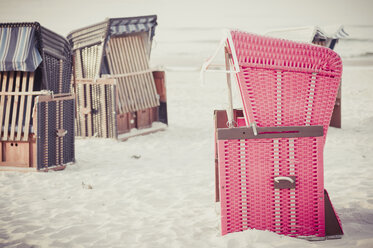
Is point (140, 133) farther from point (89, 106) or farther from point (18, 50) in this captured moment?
point (18, 50)

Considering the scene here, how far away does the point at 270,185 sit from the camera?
342 cm

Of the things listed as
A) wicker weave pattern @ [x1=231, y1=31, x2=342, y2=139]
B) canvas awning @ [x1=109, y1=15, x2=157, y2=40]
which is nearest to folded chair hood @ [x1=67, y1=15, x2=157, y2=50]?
canvas awning @ [x1=109, y1=15, x2=157, y2=40]

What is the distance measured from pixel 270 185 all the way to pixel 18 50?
4.66 meters

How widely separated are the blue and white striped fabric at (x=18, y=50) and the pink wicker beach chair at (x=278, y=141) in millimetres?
3982

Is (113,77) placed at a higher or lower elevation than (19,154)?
higher

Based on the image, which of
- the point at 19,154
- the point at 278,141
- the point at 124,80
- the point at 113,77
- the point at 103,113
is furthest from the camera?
the point at 124,80

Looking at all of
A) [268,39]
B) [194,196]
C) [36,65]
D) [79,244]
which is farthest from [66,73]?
[268,39]

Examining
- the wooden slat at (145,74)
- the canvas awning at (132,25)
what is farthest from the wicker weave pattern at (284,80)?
the wooden slat at (145,74)

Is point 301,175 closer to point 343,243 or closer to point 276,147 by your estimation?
point 276,147

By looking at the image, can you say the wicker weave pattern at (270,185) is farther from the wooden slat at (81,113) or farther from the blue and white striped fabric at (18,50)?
the wooden slat at (81,113)

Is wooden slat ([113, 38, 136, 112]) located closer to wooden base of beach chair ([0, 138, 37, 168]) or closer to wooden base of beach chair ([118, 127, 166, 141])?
wooden base of beach chair ([118, 127, 166, 141])

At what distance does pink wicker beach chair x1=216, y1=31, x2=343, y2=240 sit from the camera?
3.37m

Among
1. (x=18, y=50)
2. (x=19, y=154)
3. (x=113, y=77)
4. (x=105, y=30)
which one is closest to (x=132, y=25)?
(x=105, y=30)

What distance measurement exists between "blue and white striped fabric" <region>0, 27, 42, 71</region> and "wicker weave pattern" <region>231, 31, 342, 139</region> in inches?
158
